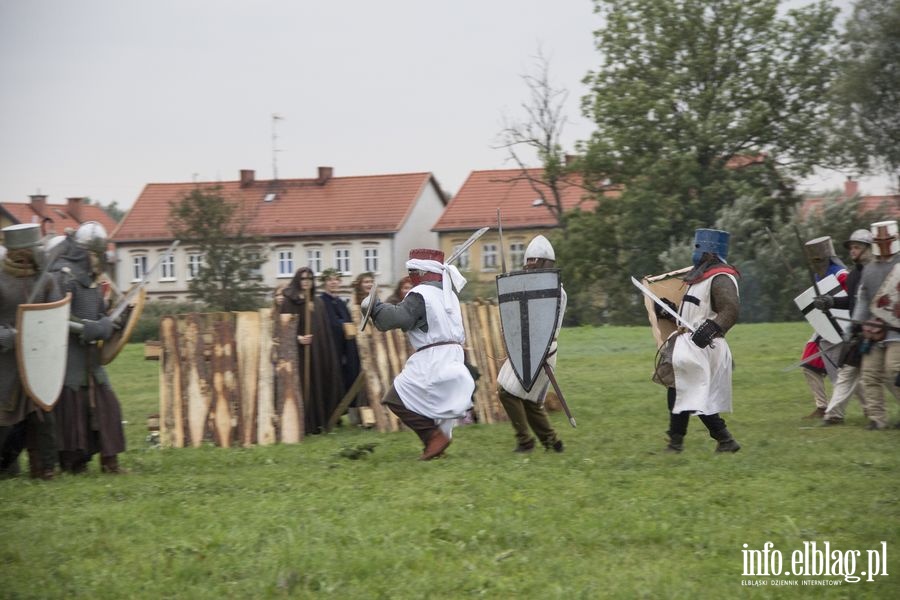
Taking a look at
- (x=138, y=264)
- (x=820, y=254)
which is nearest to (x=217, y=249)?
(x=138, y=264)

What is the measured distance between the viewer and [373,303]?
8922 millimetres

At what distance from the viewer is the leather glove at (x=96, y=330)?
8.45 metres

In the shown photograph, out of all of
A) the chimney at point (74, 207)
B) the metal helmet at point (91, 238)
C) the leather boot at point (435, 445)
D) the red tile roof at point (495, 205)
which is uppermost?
the chimney at point (74, 207)

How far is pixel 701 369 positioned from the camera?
28.9 feet

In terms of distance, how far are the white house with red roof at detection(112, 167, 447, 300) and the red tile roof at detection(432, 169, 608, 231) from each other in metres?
2.09

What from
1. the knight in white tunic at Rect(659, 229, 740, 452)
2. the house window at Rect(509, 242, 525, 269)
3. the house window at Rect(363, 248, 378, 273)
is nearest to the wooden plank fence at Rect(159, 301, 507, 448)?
the knight in white tunic at Rect(659, 229, 740, 452)

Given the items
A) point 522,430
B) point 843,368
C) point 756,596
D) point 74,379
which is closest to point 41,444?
point 74,379

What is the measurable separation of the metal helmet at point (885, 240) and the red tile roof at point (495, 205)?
44.5m

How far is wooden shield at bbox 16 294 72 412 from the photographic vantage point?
7.91 m

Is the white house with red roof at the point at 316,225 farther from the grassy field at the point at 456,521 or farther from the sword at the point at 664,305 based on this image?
the grassy field at the point at 456,521

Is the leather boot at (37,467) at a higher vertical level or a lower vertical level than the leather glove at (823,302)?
lower

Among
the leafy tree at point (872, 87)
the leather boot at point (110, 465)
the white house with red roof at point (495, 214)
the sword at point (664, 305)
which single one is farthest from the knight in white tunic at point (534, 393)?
the white house with red roof at point (495, 214)

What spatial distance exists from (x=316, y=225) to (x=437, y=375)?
50677 mm

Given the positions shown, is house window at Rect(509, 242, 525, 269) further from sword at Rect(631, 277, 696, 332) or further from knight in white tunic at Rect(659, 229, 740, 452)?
knight in white tunic at Rect(659, 229, 740, 452)
